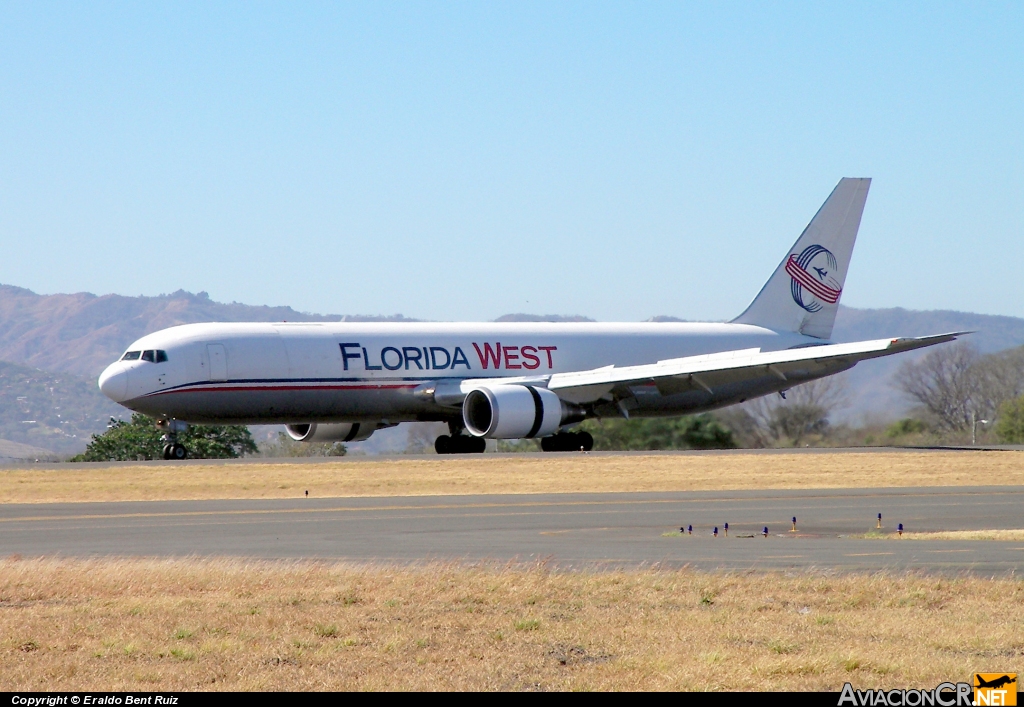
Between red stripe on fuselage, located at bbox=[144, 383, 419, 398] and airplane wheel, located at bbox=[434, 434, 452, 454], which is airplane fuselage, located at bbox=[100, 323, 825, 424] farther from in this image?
airplane wheel, located at bbox=[434, 434, 452, 454]

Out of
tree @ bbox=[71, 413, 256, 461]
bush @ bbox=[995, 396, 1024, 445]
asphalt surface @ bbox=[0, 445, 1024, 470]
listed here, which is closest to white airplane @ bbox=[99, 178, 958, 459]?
asphalt surface @ bbox=[0, 445, 1024, 470]

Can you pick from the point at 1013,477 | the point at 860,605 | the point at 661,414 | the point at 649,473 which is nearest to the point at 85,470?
the point at 649,473

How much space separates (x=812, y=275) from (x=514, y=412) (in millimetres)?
15393

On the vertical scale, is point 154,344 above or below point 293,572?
above

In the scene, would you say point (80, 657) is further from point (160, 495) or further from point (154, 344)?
point (154, 344)

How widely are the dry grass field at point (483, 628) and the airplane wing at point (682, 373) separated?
1120 inches

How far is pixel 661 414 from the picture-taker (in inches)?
1870

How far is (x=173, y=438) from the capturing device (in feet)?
137

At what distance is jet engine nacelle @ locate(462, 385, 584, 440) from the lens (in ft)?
136

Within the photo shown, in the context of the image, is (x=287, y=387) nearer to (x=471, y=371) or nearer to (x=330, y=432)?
(x=471, y=371)

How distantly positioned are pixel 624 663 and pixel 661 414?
124 ft

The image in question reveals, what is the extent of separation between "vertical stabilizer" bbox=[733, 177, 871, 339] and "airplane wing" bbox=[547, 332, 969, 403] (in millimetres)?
6459

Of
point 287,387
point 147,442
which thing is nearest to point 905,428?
point 287,387

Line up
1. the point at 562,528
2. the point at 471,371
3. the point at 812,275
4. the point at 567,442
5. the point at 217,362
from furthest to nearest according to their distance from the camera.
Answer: the point at 812,275
the point at 567,442
the point at 471,371
the point at 217,362
the point at 562,528
